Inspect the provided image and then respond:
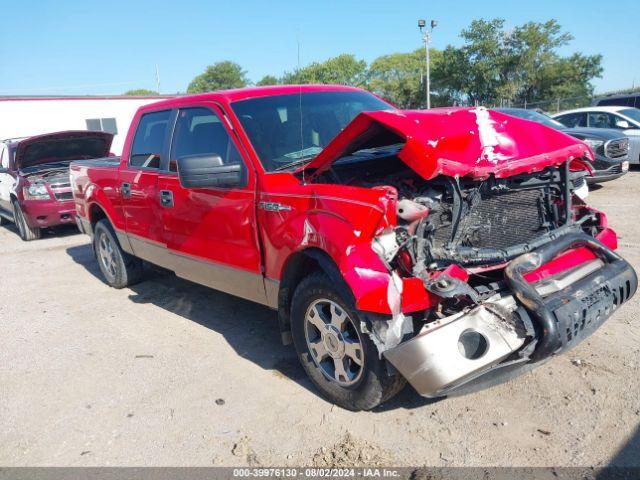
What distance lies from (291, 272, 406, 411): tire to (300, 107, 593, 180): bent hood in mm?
788

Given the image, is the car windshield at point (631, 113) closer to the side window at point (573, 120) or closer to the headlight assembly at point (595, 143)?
the side window at point (573, 120)

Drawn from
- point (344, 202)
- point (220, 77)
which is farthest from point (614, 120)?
point (220, 77)

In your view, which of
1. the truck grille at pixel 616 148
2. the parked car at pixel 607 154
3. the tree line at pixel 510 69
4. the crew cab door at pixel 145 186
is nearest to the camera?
the crew cab door at pixel 145 186

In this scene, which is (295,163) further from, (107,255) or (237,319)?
(107,255)

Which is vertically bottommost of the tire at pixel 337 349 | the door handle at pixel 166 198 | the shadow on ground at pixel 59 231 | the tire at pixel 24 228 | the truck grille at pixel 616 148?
the shadow on ground at pixel 59 231

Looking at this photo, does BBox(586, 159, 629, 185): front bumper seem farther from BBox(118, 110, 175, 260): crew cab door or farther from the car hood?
BBox(118, 110, 175, 260): crew cab door

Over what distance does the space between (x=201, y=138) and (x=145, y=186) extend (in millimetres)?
916

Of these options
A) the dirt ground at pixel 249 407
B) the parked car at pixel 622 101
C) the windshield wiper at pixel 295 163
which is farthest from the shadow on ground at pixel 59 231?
the parked car at pixel 622 101

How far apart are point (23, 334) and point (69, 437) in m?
2.18

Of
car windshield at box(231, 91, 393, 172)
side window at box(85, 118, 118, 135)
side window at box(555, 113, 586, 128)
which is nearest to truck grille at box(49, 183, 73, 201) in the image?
car windshield at box(231, 91, 393, 172)

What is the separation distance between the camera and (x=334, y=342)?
10.5 ft

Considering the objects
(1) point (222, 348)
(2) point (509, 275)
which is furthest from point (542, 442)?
(1) point (222, 348)

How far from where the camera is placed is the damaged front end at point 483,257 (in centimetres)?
267

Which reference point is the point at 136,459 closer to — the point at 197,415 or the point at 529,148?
the point at 197,415
